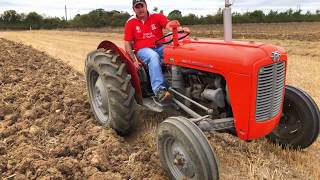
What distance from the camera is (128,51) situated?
596 centimetres

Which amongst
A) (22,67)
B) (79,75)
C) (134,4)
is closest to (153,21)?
(134,4)

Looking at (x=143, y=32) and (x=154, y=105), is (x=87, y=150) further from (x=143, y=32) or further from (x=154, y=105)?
(x=143, y=32)

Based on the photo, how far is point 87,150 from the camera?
5.22 metres

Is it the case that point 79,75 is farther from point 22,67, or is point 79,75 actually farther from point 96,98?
point 96,98

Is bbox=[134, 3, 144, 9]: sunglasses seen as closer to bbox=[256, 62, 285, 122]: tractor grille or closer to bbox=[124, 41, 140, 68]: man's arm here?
bbox=[124, 41, 140, 68]: man's arm

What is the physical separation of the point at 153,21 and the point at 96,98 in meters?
1.35

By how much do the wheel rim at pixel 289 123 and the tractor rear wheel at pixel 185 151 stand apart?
1.57m

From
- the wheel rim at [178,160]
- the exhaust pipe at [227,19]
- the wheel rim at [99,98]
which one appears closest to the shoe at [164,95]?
the wheel rim at [99,98]

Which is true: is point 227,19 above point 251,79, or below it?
above

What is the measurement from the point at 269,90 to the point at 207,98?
2.31 feet

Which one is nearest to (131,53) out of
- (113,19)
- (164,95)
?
(164,95)

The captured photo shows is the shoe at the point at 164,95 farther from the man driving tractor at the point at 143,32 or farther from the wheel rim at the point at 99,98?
the wheel rim at the point at 99,98

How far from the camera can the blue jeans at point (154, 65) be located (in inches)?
216

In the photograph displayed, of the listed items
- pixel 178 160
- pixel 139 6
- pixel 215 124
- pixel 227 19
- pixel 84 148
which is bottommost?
pixel 84 148
